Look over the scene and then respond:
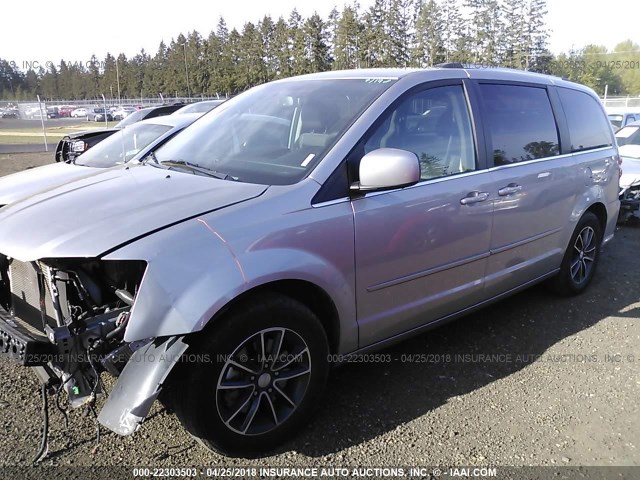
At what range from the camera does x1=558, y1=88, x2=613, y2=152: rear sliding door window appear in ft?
15.0

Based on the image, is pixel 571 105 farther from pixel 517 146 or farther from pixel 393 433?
pixel 393 433

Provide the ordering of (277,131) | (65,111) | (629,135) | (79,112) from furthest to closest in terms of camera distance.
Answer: (65,111) < (79,112) < (629,135) < (277,131)

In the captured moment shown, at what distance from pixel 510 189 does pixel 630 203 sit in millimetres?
5006

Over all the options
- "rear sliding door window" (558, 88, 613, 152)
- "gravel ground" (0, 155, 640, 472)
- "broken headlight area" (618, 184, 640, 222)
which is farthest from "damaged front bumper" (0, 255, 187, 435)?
"broken headlight area" (618, 184, 640, 222)

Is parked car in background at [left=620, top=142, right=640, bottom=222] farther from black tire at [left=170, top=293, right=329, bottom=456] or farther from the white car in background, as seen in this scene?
black tire at [left=170, top=293, right=329, bottom=456]

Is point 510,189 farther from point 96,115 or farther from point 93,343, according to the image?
point 96,115

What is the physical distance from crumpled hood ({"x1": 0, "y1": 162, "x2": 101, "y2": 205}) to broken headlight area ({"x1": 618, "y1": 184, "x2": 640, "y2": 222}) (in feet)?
23.1

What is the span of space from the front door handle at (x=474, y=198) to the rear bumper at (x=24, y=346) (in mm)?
2423

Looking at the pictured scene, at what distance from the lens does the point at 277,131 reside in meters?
3.27

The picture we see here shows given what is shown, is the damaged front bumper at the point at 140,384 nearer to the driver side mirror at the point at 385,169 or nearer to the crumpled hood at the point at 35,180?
the driver side mirror at the point at 385,169

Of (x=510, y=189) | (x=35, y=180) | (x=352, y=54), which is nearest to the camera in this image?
(x=510, y=189)

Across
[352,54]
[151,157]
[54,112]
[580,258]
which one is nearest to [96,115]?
[54,112]

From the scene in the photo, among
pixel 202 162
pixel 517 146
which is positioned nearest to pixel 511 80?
pixel 517 146

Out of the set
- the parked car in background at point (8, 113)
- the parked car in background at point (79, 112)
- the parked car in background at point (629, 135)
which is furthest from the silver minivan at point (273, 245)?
the parked car in background at point (79, 112)
